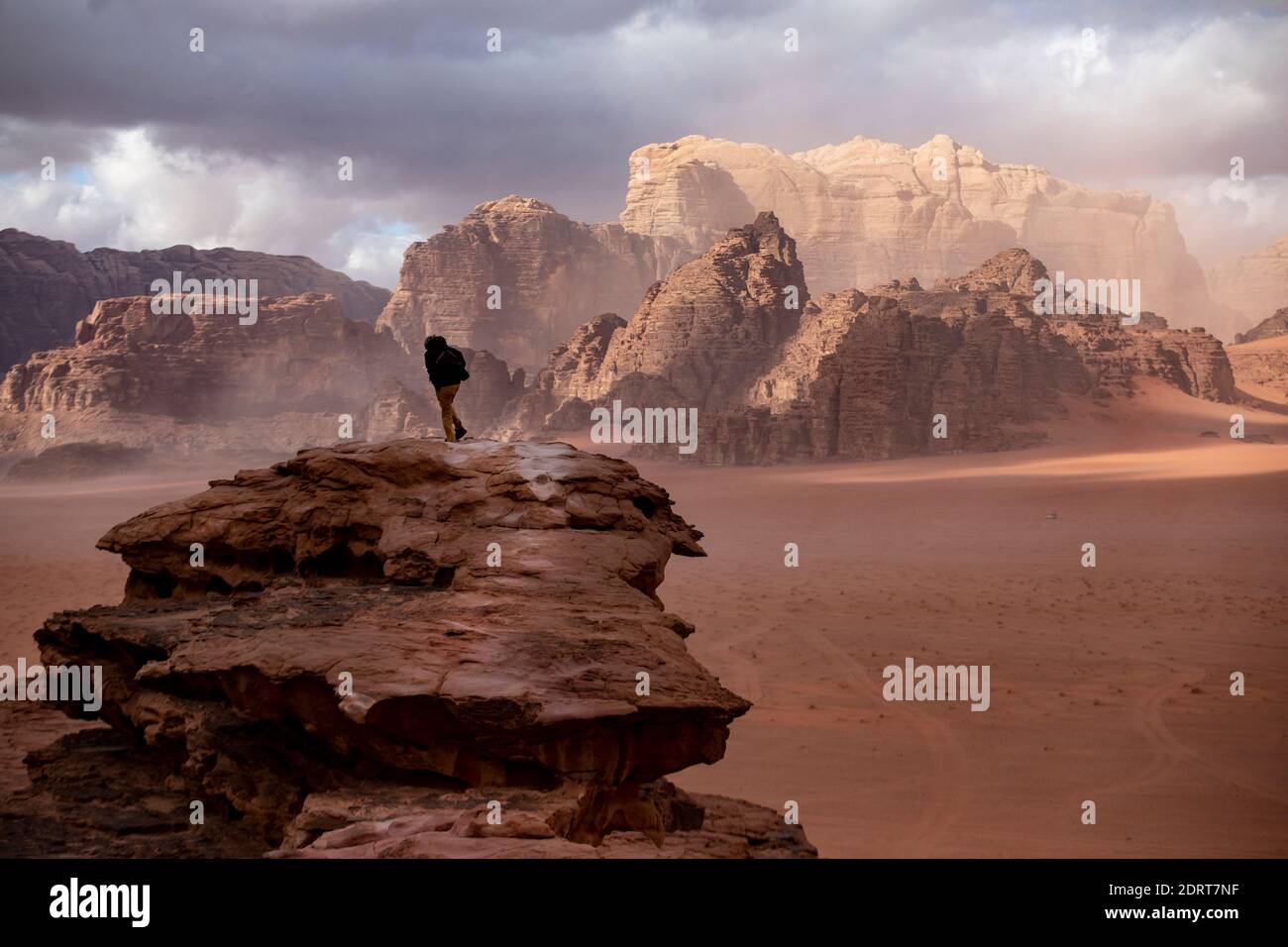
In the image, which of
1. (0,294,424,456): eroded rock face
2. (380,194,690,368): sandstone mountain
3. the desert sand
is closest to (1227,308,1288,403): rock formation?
the desert sand

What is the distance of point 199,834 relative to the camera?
6.12 meters

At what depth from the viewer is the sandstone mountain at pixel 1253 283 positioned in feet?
341

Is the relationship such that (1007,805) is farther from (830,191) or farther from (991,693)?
(830,191)

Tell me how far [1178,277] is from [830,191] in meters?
41.4

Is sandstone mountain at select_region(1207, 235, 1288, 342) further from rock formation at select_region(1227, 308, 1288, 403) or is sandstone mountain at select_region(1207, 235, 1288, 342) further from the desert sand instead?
the desert sand

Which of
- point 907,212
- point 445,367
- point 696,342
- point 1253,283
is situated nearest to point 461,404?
point 696,342

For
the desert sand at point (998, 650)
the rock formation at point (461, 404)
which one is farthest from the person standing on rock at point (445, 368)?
the rock formation at point (461, 404)

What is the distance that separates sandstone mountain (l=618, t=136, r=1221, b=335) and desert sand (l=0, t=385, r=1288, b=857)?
82.1 metres

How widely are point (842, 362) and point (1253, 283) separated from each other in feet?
300

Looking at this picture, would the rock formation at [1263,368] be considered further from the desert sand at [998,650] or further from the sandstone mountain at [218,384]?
the sandstone mountain at [218,384]

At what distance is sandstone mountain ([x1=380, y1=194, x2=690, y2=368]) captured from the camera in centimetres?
8562

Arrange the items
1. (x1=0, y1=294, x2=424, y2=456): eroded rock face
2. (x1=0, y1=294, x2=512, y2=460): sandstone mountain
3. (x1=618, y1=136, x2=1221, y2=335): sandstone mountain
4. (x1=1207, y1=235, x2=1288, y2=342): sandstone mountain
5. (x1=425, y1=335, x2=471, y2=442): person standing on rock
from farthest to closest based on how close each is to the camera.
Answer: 1. (x1=618, y1=136, x2=1221, y2=335): sandstone mountain
2. (x1=1207, y1=235, x2=1288, y2=342): sandstone mountain
3. (x1=0, y1=294, x2=424, y2=456): eroded rock face
4. (x1=0, y1=294, x2=512, y2=460): sandstone mountain
5. (x1=425, y1=335, x2=471, y2=442): person standing on rock

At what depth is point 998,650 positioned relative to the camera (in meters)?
14.4
